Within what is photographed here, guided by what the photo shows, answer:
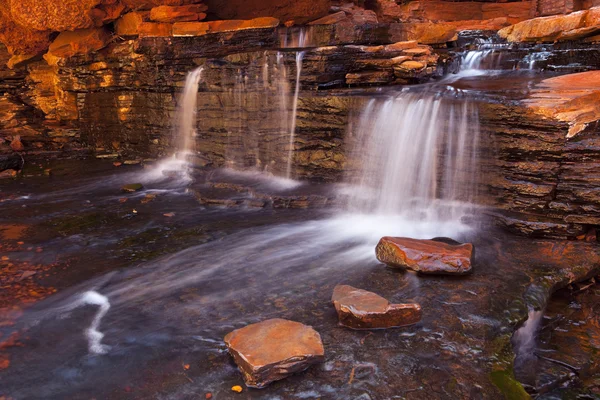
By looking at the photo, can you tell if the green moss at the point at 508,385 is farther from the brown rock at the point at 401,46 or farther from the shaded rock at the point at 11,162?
the shaded rock at the point at 11,162

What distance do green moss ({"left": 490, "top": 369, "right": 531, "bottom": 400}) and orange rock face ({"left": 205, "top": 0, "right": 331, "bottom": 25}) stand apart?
34.4ft

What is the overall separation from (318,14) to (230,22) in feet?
8.43

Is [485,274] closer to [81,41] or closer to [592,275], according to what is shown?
[592,275]

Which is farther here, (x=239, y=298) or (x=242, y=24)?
(x=242, y=24)

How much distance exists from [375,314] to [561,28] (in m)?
8.50

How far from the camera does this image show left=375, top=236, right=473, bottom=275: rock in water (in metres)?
4.94

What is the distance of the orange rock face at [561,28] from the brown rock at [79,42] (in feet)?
32.5

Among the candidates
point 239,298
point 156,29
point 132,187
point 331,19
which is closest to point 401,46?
point 331,19

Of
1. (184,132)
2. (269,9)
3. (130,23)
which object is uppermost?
(269,9)

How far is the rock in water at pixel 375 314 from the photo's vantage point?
4039 mm

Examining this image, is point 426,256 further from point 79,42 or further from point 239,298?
point 79,42

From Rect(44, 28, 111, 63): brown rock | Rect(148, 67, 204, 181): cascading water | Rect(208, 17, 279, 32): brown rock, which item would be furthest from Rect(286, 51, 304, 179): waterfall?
Rect(44, 28, 111, 63): brown rock

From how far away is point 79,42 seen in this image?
1177cm

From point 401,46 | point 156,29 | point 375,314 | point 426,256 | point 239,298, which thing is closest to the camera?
point 375,314
